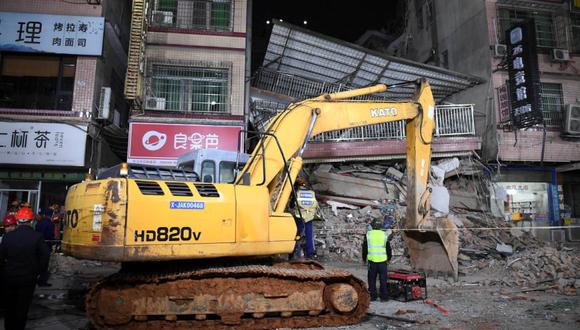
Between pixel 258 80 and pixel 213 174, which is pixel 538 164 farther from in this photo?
pixel 213 174

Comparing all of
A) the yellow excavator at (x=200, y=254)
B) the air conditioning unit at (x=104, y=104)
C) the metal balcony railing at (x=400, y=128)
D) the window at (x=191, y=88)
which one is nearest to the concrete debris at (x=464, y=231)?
the metal balcony railing at (x=400, y=128)

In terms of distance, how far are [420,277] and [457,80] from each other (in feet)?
36.0

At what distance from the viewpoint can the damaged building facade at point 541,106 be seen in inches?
587

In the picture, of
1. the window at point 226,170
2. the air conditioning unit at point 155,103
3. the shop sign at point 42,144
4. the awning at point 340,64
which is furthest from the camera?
the awning at point 340,64

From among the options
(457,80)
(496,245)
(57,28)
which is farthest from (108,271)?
(457,80)

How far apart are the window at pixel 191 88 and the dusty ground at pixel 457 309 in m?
6.95

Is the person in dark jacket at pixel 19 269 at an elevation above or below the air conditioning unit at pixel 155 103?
below

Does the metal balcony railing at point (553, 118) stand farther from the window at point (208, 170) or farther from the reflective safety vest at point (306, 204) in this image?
the window at point (208, 170)

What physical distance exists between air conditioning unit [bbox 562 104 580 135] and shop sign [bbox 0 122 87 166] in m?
17.5

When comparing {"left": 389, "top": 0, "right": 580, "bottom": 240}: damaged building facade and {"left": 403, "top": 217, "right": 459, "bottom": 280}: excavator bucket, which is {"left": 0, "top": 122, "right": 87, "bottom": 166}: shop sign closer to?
{"left": 403, "top": 217, "right": 459, "bottom": 280}: excavator bucket

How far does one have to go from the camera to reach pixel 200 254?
5309 millimetres

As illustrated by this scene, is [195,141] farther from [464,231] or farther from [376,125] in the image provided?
[464,231]

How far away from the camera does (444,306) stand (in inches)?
272

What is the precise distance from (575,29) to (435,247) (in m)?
13.9
